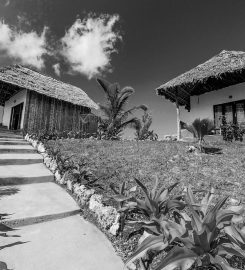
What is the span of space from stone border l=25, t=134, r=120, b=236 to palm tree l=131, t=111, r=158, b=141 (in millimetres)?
9918

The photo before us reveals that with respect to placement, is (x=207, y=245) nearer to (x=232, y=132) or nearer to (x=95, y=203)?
(x=95, y=203)

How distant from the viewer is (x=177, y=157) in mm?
7570

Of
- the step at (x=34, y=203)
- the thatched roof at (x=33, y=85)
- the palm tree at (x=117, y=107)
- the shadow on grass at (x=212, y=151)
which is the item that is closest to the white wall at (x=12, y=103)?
the thatched roof at (x=33, y=85)

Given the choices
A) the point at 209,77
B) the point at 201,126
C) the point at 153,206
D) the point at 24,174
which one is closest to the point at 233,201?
the point at 153,206

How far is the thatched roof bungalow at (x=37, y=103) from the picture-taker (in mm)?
12422

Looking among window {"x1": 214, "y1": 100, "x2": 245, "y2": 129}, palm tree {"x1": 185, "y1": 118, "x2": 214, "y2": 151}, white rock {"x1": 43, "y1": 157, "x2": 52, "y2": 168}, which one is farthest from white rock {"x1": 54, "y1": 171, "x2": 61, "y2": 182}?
window {"x1": 214, "y1": 100, "x2": 245, "y2": 129}

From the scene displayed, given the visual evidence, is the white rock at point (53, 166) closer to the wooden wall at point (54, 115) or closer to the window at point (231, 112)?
the wooden wall at point (54, 115)

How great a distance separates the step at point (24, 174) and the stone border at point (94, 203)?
230 millimetres

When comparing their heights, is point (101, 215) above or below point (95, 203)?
below

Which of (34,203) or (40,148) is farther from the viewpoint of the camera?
(40,148)

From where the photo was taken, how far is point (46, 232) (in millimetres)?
3066

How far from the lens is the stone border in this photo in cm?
325

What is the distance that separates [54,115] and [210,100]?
30.0ft

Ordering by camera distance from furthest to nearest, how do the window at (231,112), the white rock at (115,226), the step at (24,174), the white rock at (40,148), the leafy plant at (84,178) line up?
the window at (231,112) → the white rock at (40,148) → the step at (24,174) → the leafy plant at (84,178) → the white rock at (115,226)
